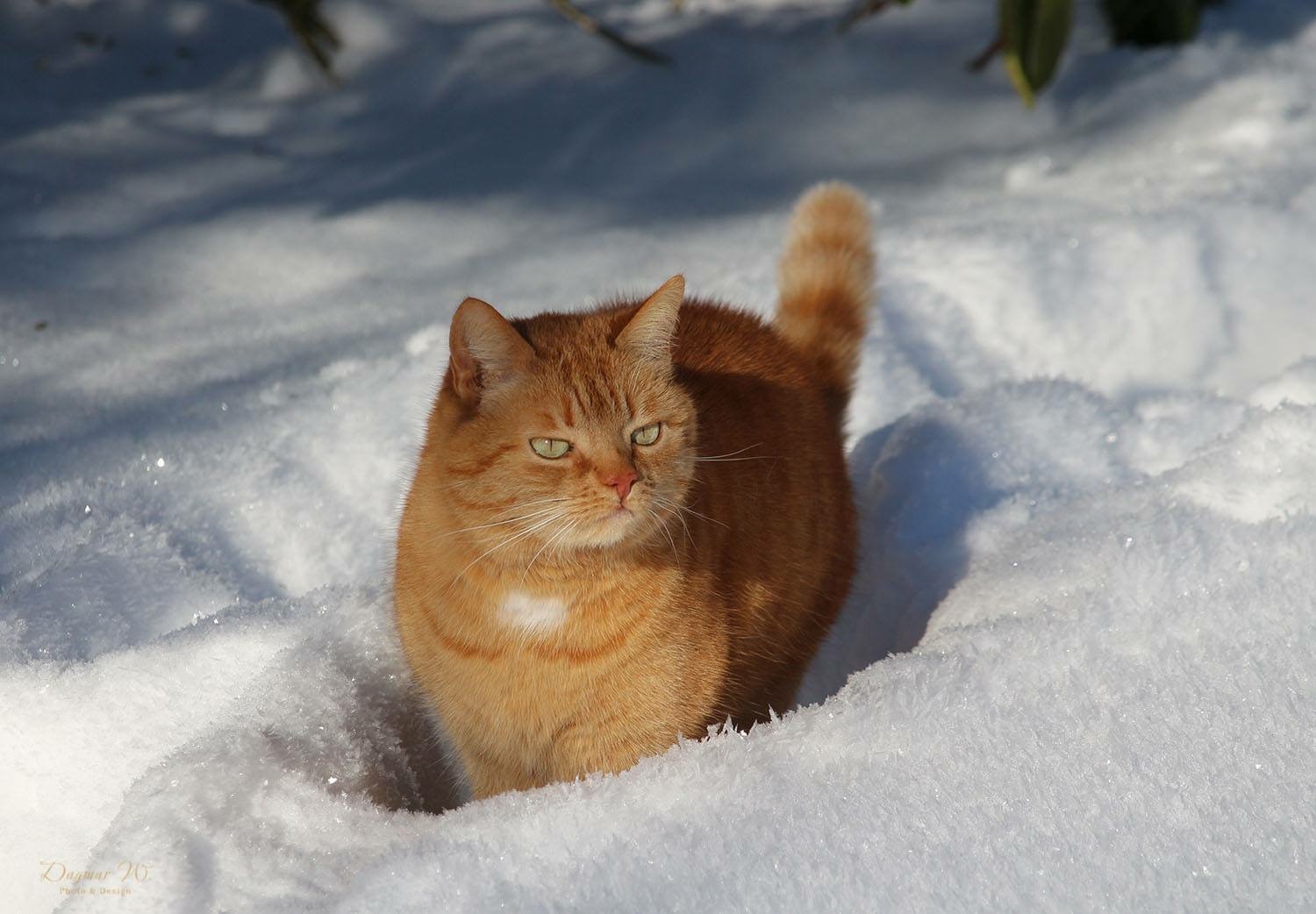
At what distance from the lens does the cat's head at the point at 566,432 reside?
4.30 ft

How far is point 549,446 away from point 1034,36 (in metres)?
1.69

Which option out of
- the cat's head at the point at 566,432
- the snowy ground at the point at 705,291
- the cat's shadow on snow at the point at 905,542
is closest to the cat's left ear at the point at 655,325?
the cat's head at the point at 566,432

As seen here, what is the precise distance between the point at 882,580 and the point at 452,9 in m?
2.46

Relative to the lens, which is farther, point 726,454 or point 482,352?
point 726,454

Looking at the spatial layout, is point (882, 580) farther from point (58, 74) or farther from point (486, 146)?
point (58, 74)

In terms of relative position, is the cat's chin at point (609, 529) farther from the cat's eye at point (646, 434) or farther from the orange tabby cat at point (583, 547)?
the cat's eye at point (646, 434)

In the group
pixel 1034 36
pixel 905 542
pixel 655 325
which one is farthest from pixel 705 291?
pixel 655 325

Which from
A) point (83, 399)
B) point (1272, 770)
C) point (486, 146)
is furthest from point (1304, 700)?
point (486, 146)

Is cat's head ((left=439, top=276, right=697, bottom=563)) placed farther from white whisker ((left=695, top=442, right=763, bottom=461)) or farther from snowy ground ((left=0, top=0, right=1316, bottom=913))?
snowy ground ((left=0, top=0, right=1316, bottom=913))

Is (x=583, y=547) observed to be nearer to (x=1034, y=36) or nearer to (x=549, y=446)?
(x=549, y=446)

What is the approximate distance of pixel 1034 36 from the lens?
2510 millimetres

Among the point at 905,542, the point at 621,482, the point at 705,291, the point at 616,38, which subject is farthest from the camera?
the point at 616,38

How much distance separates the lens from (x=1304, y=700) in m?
1.31

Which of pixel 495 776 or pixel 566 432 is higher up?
pixel 566 432
